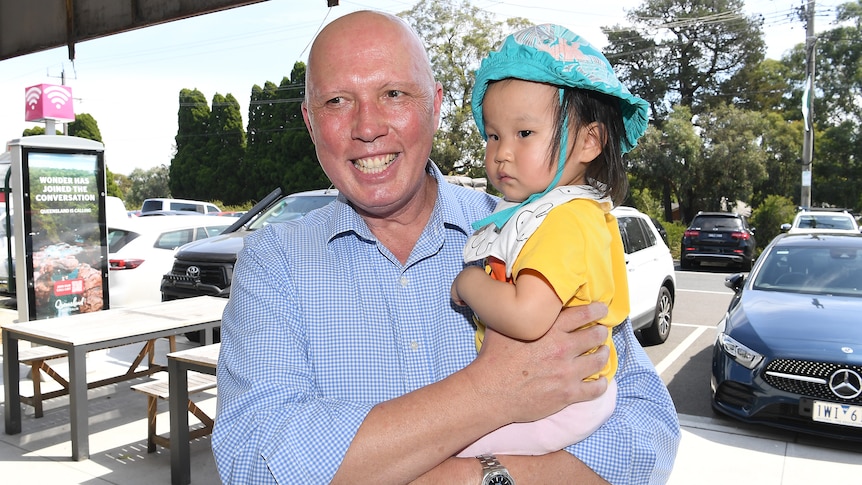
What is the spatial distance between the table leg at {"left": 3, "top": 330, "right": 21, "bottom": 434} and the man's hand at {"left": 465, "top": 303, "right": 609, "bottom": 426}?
5564 mm

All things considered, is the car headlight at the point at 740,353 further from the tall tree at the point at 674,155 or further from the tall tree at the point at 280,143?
the tall tree at the point at 280,143

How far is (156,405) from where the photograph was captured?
519cm

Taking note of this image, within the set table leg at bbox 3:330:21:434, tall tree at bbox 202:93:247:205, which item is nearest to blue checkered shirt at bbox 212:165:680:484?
table leg at bbox 3:330:21:434

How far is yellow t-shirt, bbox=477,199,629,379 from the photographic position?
1355mm

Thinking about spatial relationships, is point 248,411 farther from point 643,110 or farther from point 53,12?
point 53,12

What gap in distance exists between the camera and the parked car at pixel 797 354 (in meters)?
5.09

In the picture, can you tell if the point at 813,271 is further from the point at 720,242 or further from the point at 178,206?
the point at 178,206

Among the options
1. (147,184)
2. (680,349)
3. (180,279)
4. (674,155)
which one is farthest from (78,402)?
(147,184)

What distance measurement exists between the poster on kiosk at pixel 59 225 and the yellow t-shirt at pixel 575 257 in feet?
26.7

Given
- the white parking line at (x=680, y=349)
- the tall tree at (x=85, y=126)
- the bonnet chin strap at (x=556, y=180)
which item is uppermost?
the tall tree at (x=85, y=126)

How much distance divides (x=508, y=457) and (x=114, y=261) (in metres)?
9.79

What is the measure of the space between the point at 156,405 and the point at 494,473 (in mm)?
4513

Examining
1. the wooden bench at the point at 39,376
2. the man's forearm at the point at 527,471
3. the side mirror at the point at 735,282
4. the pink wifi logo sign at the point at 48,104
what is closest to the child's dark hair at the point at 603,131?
the man's forearm at the point at 527,471

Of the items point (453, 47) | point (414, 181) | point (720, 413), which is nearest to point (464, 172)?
point (453, 47)
